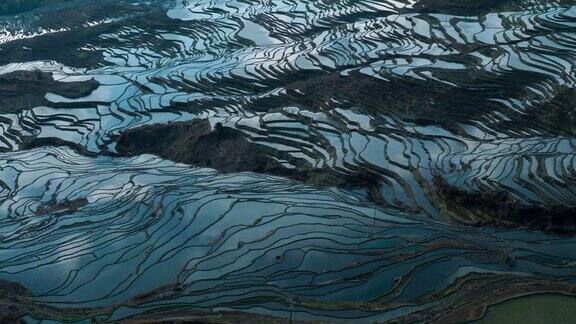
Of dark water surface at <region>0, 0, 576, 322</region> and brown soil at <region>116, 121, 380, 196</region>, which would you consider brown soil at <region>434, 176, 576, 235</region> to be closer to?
dark water surface at <region>0, 0, 576, 322</region>

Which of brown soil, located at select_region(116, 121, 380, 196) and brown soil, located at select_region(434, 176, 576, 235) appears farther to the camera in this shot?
brown soil, located at select_region(116, 121, 380, 196)

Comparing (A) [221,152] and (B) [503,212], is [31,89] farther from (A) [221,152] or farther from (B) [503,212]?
(B) [503,212]

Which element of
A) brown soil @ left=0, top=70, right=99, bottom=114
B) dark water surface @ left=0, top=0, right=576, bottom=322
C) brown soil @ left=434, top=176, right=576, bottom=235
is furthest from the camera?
brown soil @ left=0, top=70, right=99, bottom=114

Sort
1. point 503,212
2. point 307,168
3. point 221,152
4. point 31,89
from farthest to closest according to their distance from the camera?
1. point 31,89
2. point 221,152
3. point 307,168
4. point 503,212

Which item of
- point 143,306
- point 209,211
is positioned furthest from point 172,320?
point 209,211

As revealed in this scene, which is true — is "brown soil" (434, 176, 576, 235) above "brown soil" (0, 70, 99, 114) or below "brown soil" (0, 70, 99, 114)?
above

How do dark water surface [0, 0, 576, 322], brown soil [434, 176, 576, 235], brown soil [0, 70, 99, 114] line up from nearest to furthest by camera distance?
1. dark water surface [0, 0, 576, 322]
2. brown soil [434, 176, 576, 235]
3. brown soil [0, 70, 99, 114]

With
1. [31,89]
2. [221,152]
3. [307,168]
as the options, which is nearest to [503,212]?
[307,168]

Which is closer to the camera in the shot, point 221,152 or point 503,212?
point 503,212

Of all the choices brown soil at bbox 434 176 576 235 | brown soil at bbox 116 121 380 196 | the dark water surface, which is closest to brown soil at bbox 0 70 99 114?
the dark water surface
